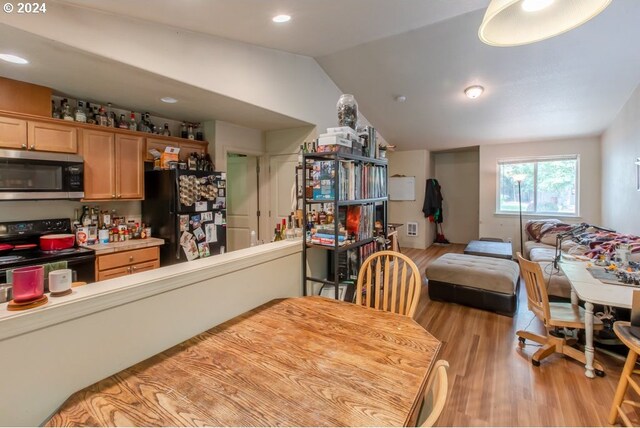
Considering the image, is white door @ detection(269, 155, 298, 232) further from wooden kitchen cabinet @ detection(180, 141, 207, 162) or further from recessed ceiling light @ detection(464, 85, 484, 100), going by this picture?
recessed ceiling light @ detection(464, 85, 484, 100)

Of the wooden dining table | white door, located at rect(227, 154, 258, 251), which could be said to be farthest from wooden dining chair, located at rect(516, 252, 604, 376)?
white door, located at rect(227, 154, 258, 251)

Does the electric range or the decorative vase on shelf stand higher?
the decorative vase on shelf

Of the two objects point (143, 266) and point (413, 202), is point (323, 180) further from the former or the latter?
point (413, 202)

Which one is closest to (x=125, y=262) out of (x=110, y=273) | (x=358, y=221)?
(x=110, y=273)

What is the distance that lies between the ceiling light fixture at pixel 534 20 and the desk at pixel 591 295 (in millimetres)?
1716

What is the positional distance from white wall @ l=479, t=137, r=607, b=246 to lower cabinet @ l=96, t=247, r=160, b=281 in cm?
627

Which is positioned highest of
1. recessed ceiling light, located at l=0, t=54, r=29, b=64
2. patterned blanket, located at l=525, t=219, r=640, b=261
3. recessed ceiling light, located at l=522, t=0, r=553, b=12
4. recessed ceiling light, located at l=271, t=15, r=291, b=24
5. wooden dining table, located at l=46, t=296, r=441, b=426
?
recessed ceiling light, located at l=271, t=15, r=291, b=24

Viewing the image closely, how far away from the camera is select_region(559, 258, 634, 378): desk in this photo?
73.0 inches

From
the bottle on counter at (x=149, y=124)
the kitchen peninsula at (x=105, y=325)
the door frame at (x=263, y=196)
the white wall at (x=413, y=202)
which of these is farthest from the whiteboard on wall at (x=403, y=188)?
the kitchen peninsula at (x=105, y=325)

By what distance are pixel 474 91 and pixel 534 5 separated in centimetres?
321

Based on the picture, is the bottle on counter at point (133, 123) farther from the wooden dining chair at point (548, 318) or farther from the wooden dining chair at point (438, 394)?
the wooden dining chair at point (548, 318)

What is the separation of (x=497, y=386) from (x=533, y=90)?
12.6 ft

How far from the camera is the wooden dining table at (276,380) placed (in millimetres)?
871

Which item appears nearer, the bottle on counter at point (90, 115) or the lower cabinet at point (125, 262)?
the lower cabinet at point (125, 262)
